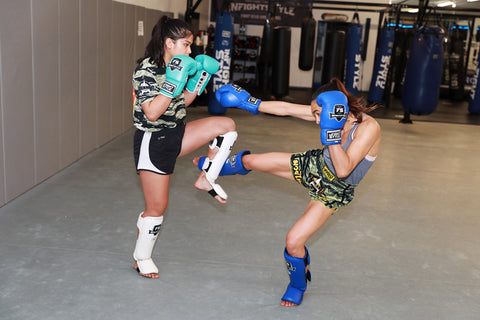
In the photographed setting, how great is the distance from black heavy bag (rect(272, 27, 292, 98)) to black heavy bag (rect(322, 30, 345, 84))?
0.99 metres

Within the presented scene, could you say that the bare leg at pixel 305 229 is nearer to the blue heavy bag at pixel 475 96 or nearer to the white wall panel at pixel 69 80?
the white wall panel at pixel 69 80

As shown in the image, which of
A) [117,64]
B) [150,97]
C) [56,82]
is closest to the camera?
[150,97]

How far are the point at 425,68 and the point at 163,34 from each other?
604 centimetres

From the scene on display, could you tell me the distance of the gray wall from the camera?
3.34m

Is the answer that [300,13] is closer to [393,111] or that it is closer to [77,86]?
[393,111]

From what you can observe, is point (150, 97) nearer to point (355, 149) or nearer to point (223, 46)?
point (355, 149)

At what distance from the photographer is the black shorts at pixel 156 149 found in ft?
7.38

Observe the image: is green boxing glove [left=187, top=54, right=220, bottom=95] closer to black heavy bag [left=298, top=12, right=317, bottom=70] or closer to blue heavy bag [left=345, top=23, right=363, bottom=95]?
black heavy bag [left=298, top=12, right=317, bottom=70]

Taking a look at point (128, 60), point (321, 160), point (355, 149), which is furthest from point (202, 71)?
point (128, 60)

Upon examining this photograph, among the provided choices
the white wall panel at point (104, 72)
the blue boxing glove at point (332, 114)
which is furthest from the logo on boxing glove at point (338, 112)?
the white wall panel at point (104, 72)

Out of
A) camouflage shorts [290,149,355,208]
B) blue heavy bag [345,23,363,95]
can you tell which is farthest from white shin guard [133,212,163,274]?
blue heavy bag [345,23,363,95]

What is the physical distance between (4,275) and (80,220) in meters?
0.82

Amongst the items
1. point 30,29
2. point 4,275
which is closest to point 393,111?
point 30,29

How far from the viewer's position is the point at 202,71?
2273 millimetres
